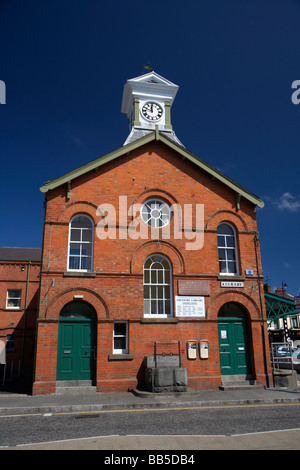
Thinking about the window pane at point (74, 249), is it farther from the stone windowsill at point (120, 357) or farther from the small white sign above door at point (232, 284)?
the small white sign above door at point (232, 284)

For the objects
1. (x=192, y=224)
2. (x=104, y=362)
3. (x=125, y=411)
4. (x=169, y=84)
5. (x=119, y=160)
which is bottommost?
(x=125, y=411)

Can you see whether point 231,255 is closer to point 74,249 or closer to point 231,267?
point 231,267

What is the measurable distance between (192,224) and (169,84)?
10201 mm

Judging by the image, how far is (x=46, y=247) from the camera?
1352 cm

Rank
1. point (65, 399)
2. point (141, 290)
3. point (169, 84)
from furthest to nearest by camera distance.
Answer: point (169, 84)
point (141, 290)
point (65, 399)

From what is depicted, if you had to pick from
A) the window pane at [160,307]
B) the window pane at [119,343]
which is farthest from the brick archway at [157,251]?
the window pane at [119,343]

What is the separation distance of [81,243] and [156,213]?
3361 mm

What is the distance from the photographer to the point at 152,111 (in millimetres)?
20531

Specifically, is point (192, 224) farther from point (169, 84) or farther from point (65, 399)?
point (169, 84)

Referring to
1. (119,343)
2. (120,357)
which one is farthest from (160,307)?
(120,357)

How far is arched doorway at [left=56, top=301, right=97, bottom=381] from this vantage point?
12801 millimetres

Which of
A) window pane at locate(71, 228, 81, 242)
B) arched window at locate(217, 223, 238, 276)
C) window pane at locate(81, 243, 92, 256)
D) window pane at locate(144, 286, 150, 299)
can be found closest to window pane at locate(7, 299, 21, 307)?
window pane at locate(71, 228, 81, 242)
